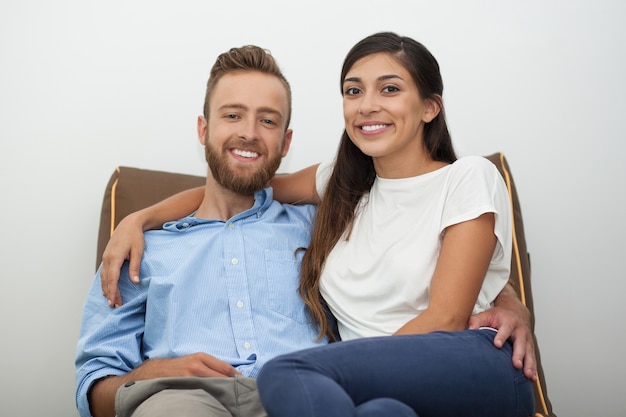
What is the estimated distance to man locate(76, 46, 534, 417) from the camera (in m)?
1.46

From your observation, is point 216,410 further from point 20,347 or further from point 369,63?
point 20,347

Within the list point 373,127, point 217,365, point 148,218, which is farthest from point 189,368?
point 373,127

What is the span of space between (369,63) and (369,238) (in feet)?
1.33

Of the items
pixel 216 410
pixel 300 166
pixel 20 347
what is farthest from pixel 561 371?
pixel 20 347

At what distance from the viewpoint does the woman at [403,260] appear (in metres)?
1.21

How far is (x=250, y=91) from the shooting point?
1.85 meters

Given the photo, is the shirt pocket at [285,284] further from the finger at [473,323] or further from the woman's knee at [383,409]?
the woman's knee at [383,409]

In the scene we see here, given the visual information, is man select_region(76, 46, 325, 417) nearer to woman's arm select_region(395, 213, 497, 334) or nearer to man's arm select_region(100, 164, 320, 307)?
man's arm select_region(100, 164, 320, 307)

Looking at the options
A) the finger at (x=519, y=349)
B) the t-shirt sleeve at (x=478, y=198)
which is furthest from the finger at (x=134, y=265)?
the finger at (x=519, y=349)

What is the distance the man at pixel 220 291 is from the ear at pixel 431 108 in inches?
15.6

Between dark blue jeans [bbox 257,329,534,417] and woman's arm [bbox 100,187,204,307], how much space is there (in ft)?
2.05

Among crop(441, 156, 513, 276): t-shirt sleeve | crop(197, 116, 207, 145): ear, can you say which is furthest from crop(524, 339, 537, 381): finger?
crop(197, 116, 207, 145): ear

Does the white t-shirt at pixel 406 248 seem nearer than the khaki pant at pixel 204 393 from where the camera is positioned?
No

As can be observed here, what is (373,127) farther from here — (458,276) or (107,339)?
(107,339)
